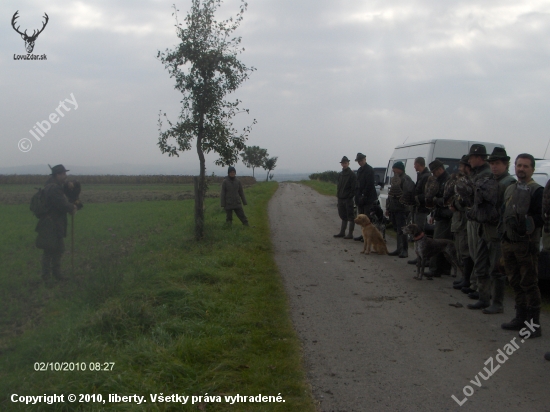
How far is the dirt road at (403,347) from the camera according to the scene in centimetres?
403

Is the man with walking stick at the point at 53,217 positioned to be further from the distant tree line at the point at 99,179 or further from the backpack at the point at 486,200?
the distant tree line at the point at 99,179

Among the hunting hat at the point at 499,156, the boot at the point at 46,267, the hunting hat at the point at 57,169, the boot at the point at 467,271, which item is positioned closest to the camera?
the hunting hat at the point at 499,156

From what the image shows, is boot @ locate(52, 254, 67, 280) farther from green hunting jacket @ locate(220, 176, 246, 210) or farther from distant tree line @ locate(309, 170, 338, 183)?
distant tree line @ locate(309, 170, 338, 183)

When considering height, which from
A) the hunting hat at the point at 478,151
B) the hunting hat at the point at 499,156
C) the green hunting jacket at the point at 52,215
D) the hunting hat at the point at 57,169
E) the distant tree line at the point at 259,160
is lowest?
Result: the green hunting jacket at the point at 52,215

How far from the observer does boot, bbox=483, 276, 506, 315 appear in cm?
642

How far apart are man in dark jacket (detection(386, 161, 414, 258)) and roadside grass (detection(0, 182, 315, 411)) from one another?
9.70ft

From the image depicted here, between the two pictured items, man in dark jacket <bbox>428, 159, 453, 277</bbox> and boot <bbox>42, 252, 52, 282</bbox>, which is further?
boot <bbox>42, 252, 52, 282</bbox>

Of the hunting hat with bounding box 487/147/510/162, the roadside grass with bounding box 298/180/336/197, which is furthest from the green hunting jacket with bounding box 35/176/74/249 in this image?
the roadside grass with bounding box 298/180/336/197

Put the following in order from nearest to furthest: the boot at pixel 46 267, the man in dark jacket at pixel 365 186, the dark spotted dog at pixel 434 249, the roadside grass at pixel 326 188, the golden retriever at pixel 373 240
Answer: the dark spotted dog at pixel 434 249 → the boot at pixel 46 267 → the golden retriever at pixel 373 240 → the man in dark jacket at pixel 365 186 → the roadside grass at pixel 326 188

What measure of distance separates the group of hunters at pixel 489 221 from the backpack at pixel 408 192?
20mm

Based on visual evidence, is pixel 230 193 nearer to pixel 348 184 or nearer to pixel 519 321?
pixel 348 184

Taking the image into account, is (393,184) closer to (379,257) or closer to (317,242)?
(379,257)

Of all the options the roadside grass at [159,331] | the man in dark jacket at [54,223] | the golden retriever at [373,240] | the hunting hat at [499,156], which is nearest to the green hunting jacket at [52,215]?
the man in dark jacket at [54,223]

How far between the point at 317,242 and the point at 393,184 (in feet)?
10.6
